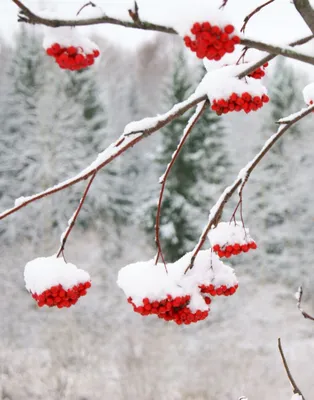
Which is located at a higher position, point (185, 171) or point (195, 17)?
point (195, 17)

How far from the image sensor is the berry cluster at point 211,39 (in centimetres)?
131

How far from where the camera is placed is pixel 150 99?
3647 cm

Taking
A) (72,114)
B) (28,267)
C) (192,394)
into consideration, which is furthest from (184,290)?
(72,114)

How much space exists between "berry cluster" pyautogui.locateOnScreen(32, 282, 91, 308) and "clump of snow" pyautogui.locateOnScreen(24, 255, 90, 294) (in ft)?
0.04

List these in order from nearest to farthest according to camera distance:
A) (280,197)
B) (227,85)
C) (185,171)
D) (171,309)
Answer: (227,85) < (171,309) < (185,171) < (280,197)

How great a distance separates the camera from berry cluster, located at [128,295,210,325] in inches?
66.2

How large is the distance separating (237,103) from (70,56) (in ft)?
1.91

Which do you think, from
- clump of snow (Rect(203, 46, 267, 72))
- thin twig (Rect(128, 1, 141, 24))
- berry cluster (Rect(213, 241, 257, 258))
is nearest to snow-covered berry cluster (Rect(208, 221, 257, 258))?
berry cluster (Rect(213, 241, 257, 258))

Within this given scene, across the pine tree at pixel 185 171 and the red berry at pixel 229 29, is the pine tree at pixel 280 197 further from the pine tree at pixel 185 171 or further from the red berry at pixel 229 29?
the red berry at pixel 229 29

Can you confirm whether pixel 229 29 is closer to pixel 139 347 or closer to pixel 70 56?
pixel 70 56

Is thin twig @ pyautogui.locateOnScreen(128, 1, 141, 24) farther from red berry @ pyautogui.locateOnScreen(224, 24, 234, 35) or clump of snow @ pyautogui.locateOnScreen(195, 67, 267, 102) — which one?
clump of snow @ pyautogui.locateOnScreen(195, 67, 267, 102)

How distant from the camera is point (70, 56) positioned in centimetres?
151

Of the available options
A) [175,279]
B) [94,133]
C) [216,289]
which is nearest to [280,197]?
[94,133]

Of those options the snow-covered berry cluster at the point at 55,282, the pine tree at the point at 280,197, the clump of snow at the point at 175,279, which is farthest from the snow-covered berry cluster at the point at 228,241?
the pine tree at the point at 280,197
